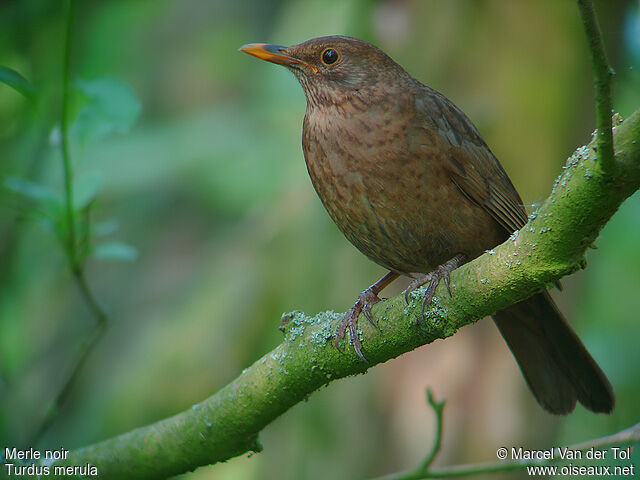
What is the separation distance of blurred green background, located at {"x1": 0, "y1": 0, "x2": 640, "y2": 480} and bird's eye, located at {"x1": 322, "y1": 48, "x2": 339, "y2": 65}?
131cm

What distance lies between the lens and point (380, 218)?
293 cm

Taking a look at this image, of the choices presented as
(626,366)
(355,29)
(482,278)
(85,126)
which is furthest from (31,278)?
(626,366)

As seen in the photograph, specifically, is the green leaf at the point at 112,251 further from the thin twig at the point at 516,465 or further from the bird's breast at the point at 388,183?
the thin twig at the point at 516,465

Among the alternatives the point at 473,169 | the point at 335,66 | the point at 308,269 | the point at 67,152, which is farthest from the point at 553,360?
the point at 67,152

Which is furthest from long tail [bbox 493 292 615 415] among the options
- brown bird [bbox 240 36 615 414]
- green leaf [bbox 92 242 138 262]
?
green leaf [bbox 92 242 138 262]

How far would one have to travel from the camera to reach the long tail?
2973 mm

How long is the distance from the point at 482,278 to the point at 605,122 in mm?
613

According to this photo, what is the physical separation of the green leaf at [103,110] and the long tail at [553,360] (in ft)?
5.98

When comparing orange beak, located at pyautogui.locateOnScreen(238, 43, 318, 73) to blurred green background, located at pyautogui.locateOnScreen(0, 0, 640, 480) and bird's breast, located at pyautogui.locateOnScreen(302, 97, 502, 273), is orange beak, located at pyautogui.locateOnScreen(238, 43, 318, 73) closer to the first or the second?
bird's breast, located at pyautogui.locateOnScreen(302, 97, 502, 273)

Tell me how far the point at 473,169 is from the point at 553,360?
90 centimetres

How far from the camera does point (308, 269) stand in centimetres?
481

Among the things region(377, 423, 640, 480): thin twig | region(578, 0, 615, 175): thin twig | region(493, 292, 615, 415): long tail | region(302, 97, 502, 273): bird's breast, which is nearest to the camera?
region(578, 0, 615, 175): thin twig

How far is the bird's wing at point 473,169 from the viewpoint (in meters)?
3.04

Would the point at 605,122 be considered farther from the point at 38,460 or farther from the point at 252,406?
the point at 38,460
